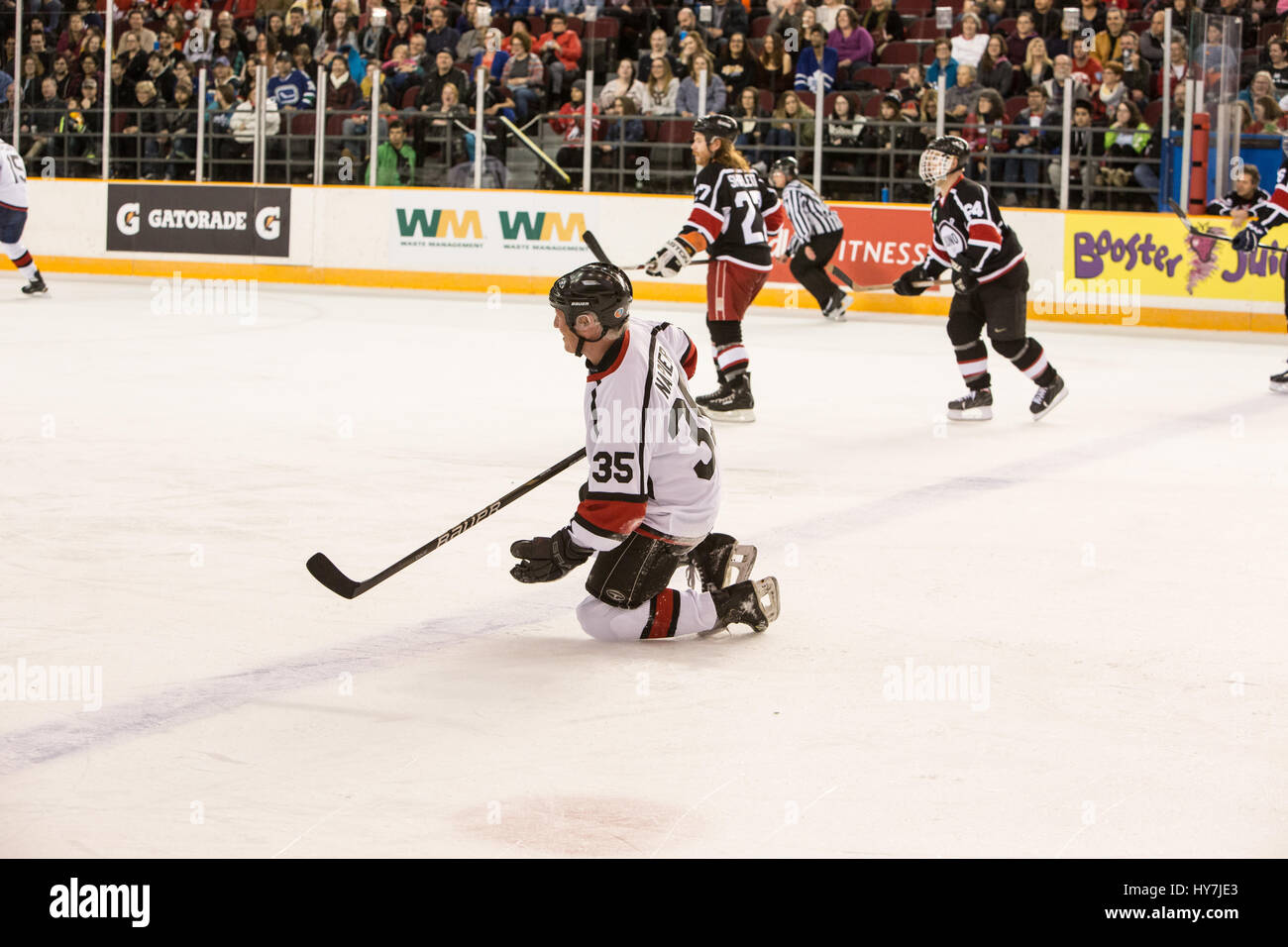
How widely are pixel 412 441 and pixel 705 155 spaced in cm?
213

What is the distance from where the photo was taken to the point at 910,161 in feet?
44.8

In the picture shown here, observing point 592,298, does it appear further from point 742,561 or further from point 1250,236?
point 1250,236

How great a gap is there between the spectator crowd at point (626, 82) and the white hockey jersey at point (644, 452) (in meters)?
9.66

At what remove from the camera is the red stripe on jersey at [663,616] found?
4.13 m

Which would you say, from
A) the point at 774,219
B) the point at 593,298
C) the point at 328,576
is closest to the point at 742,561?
the point at 593,298

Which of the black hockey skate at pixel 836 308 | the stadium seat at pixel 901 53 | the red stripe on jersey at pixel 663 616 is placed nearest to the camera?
the red stripe on jersey at pixel 663 616

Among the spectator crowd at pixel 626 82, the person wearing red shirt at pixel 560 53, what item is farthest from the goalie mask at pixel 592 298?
the person wearing red shirt at pixel 560 53

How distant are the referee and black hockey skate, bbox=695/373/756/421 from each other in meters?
4.74

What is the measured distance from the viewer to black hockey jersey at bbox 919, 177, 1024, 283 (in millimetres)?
8156

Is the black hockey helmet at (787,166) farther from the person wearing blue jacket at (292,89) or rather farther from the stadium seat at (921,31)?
the person wearing blue jacket at (292,89)

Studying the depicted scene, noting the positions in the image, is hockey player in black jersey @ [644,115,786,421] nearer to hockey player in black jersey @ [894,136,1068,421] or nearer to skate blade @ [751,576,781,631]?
hockey player in black jersey @ [894,136,1068,421]

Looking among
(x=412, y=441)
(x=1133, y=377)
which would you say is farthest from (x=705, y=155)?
(x=1133, y=377)

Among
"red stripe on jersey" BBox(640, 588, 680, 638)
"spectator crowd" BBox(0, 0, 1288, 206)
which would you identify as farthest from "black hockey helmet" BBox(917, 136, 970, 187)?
"spectator crowd" BBox(0, 0, 1288, 206)
